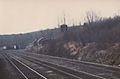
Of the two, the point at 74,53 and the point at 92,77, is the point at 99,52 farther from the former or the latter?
the point at 92,77

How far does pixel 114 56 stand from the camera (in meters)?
34.0

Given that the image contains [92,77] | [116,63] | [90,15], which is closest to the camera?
[92,77]

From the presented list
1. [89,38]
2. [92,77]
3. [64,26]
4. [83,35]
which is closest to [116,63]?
[92,77]

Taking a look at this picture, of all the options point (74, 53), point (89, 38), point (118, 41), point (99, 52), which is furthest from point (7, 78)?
point (89, 38)

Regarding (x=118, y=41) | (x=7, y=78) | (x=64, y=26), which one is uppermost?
(x=64, y=26)

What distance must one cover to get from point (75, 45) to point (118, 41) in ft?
47.5

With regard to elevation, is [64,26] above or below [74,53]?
above

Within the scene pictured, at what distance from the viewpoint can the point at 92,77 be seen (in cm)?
2100

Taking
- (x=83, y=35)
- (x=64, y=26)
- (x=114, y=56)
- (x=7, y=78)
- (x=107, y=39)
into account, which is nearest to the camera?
(x=7, y=78)

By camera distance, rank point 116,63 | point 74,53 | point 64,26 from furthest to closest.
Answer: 1. point 64,26
2. point 74,53
3. point 116,63

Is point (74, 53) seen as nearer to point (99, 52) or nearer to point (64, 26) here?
point (99, 52)

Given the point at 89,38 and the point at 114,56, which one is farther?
the point at 89,38

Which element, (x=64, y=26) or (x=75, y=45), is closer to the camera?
(x=75, y=45)

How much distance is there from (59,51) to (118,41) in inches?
765
